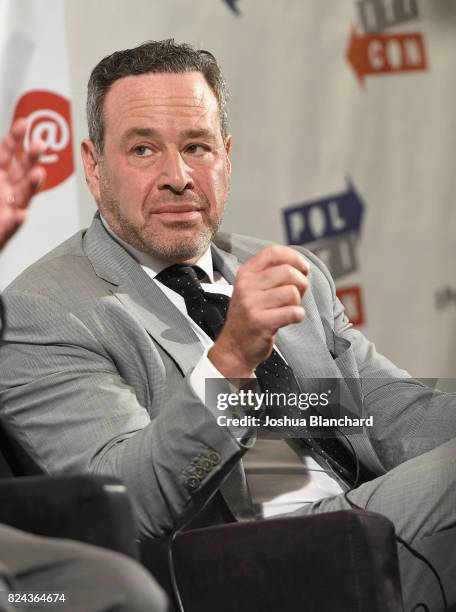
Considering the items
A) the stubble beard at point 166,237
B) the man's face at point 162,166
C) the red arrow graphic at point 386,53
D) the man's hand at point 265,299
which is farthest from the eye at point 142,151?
the red arrow graphic at point 386,53

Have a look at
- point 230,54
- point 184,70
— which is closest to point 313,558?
point 184,70

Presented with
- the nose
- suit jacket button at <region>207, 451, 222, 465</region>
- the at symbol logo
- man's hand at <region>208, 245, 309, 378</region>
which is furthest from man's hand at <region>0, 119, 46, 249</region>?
the at symbol logo

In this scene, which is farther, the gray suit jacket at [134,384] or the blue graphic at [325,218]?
the blue graphic at [325,218]

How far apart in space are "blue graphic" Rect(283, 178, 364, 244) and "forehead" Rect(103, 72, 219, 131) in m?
1.28

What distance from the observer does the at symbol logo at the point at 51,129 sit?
9.70 ft

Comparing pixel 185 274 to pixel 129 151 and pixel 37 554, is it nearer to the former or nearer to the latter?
pixel 129 151

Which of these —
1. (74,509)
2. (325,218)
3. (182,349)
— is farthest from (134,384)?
(325,218)

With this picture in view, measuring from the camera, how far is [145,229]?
7.02 feet

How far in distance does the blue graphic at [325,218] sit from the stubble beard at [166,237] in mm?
1281

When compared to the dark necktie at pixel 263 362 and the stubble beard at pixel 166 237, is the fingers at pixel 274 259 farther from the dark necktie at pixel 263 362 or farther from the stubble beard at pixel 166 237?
the stubble beard at pixel 166 237

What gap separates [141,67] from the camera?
7.16 ft

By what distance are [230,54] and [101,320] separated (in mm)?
1605

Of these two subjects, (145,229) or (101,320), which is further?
(145,229)

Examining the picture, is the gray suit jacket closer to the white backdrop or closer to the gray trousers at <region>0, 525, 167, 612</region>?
the gray trousers at <region>0, 525, 167, 612</region>
